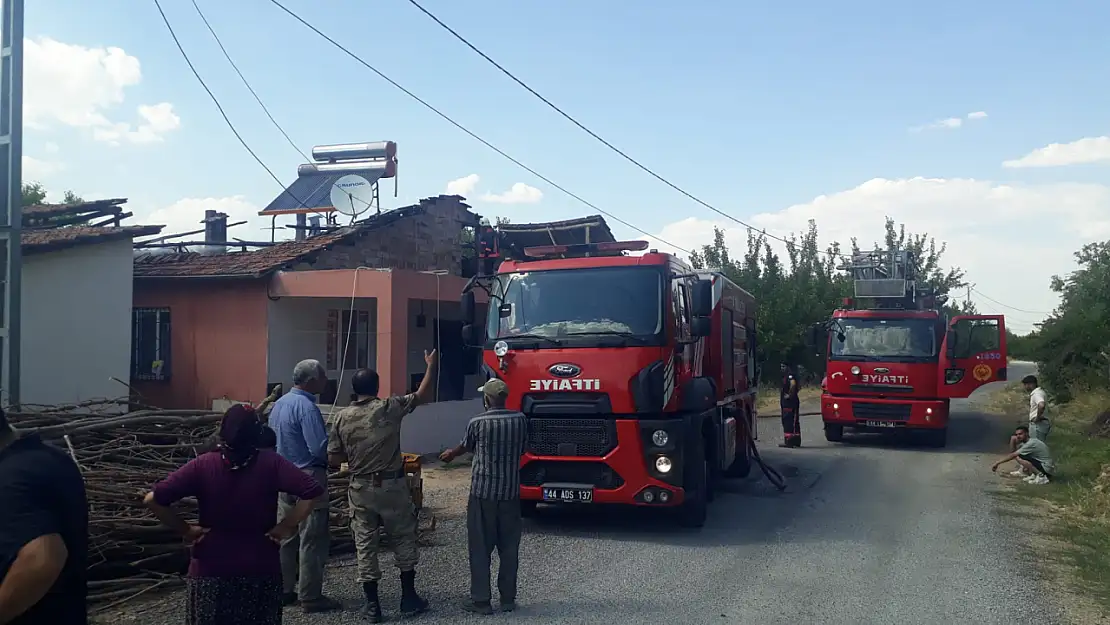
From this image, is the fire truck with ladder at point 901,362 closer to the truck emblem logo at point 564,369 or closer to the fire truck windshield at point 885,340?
the fire truck windshield at point 885,340

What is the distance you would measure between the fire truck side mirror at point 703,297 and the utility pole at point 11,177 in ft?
22.6

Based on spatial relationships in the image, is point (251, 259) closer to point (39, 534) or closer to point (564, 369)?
point (564, 369)

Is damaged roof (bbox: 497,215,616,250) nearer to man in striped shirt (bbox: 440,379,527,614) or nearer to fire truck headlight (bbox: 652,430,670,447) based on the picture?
fire truck headlight (bbox: 652,430,670,447)

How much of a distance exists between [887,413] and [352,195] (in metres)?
11.3

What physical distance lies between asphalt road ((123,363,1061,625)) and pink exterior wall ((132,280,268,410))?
5.50m

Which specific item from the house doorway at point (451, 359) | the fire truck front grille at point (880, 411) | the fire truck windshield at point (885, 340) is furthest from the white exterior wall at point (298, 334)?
the fire truck front grille at point (880, 411)

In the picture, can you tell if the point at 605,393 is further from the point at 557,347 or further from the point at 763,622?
the point at 763,622

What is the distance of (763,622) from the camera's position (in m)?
5.89

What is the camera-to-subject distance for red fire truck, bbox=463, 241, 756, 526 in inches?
324

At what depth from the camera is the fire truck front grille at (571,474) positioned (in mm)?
8320

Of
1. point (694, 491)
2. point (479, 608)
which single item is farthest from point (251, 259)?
point (479, 608)

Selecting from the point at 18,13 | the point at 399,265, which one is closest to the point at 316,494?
the point at 18,13

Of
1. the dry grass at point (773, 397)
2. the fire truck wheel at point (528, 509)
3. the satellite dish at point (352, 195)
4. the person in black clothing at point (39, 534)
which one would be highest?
the satellite dish at point (352, 195)

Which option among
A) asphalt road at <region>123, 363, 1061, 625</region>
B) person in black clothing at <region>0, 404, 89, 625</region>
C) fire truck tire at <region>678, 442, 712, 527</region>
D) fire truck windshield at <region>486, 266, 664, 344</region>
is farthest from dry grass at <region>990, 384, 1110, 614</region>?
person in black clothing at <region>0, 404, 89, 625</region>
